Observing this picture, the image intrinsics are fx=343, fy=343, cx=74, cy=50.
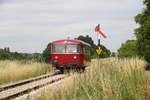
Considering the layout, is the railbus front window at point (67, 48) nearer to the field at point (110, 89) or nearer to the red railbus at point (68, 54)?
the red railbus at point (68, 54)

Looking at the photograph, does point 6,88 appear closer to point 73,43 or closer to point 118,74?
point 118,74

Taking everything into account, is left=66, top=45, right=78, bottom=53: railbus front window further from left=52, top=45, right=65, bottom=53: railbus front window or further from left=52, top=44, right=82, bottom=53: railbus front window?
left=52, top=45, right=65, bottom=53: railbus front window

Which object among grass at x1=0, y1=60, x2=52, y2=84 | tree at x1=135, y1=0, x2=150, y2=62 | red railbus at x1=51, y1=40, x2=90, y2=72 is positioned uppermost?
tree at x1=135, y1=0, x2=150, y2=62

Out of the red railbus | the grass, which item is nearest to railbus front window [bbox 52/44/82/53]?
the red railbus

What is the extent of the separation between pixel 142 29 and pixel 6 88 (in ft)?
69.4

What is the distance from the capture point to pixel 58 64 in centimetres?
2566

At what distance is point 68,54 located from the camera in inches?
1006

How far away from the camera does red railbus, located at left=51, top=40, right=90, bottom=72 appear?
82.7 feet

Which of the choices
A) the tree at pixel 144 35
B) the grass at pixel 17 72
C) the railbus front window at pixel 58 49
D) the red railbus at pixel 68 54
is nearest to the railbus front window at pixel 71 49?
the red railbus at pixel 68 54

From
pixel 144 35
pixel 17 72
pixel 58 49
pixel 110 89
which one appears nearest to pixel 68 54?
pixel 58 49

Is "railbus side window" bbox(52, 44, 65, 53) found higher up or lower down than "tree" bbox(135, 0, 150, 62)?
lower down

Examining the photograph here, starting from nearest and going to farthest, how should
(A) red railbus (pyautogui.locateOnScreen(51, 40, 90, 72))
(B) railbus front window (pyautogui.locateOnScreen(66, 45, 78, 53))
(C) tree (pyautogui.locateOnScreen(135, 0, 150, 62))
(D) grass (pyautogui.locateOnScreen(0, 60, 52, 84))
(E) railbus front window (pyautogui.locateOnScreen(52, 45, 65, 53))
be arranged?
1. (D) grass (pyautogui.locateOnScreen(0, 60, 52, 84))
2. (A) red railbus (pyautogui.locateOnScreen(51, 40, 90, 72))
3. (B) railbus front window (pyautogui.locateOnScreen(66, 45, 78, 53))
4. (E) railbus front window (pyautogui.locateOnScreen(52, 45, 65, 53))
5. (C) tree (pyautogui.locateOnScreen(135, 0, 150, 62))

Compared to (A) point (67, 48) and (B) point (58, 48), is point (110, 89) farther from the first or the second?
(B) point (58, 48)

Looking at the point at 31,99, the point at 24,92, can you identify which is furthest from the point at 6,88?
the point at 31,99
